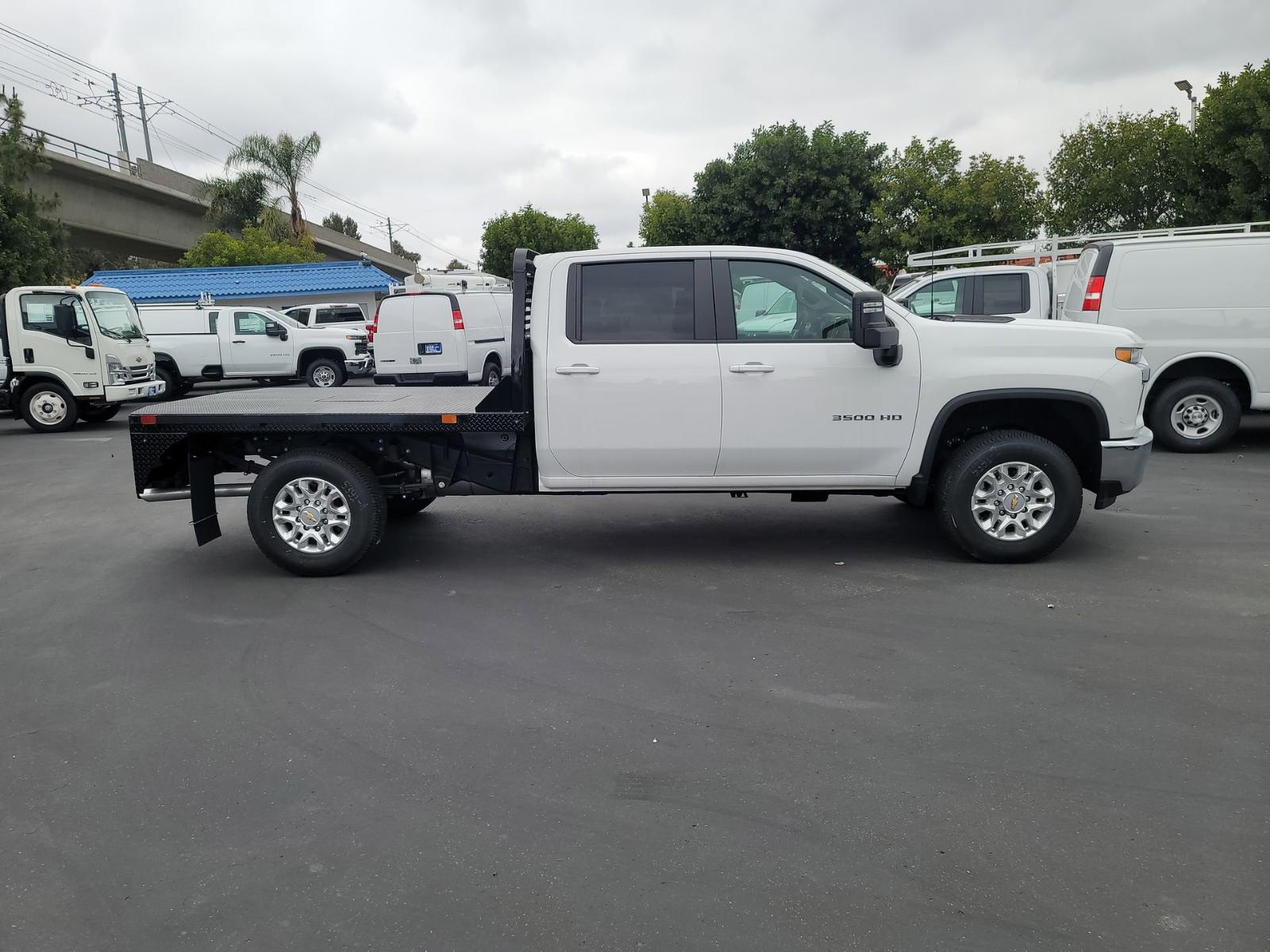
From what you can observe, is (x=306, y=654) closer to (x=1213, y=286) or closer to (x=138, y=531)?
(x=138, y=531)

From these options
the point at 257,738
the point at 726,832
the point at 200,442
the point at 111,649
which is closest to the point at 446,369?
the point at 200,442

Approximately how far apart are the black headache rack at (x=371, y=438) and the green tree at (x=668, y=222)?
16.9 meters

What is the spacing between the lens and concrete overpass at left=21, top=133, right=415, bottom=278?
30688 mm

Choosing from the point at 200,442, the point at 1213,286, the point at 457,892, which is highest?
the point at 1213,286

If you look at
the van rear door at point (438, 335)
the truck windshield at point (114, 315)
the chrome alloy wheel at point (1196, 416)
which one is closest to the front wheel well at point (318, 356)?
the van rear door at point (438, 335)

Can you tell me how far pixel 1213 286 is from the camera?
9898 mm

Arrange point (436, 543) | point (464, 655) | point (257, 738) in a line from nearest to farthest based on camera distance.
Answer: point (257, 738), point (464, 655), point (436, 543)

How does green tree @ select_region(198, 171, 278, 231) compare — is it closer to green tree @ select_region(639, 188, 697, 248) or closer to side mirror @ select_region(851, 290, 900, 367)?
green tree @ select_region(639, 188, 697, 248)

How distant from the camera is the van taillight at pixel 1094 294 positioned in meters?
10.2

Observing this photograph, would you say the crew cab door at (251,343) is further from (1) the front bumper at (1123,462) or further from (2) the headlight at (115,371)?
(1) the front bumper at (1123,462)

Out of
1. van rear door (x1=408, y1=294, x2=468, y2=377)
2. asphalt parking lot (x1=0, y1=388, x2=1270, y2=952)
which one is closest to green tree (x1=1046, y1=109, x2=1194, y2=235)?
van rear door (x1=408, y1=294, x2=468, y2=377)

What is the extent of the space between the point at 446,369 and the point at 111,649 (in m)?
13.0

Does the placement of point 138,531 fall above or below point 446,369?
below

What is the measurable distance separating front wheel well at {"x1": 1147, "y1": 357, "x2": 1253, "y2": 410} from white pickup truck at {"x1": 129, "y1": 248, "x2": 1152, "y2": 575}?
468cm
